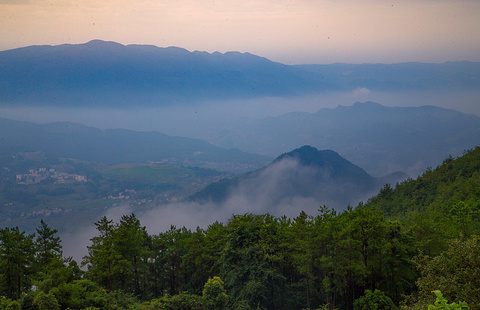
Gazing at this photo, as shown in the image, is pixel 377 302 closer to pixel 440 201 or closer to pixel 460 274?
pixel 460 274

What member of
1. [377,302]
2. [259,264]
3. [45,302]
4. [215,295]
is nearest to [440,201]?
[377,302]

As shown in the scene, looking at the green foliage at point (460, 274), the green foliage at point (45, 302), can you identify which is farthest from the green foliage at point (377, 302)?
the green foliage at point (45, 302)

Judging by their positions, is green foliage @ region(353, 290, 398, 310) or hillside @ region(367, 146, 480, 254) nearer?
green foliage @ region(353, 290, 398, 310)

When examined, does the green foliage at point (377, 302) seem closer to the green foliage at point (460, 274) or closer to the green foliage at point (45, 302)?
the green foliage at point (460, 274)

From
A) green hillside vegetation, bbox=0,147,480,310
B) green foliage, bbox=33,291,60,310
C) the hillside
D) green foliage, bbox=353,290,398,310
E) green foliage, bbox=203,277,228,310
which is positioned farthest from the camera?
the hillside

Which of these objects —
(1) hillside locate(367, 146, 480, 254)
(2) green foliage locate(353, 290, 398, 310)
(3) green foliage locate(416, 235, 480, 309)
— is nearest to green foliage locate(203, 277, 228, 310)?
(2) green foliage locate(353, 290, 398, 310)

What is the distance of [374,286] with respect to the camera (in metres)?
26.7

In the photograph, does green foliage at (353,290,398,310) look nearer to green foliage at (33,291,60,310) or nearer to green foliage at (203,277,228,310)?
green foliage at (203,277,228,310)

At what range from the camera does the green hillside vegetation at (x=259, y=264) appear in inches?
938

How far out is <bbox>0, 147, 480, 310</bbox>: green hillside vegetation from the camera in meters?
23.8

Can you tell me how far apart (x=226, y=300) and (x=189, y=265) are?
1440cm

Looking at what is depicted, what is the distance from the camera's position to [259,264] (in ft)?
93.2

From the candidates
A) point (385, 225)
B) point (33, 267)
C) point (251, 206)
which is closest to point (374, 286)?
point (385, 225)

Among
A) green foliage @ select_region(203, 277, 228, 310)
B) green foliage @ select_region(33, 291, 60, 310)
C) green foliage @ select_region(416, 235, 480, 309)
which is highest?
green foliage @ select_region(416, 235, 480, 309)
